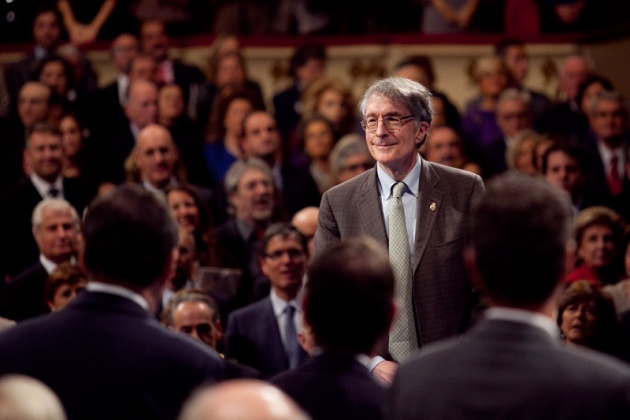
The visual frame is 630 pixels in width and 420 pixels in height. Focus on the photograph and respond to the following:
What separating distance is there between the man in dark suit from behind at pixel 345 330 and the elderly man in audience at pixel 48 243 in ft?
13.2

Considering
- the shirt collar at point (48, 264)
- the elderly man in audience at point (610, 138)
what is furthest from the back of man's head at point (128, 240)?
the elderly man in audience at point (610, 138)

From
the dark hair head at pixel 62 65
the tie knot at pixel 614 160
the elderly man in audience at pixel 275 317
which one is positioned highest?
the dark hair head at pixel 62 65

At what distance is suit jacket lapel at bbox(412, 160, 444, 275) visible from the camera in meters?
4.23

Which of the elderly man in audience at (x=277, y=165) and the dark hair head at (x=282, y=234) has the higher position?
the elderly man in audience at (x=277, y=165)

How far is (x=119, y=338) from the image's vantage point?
2.69 metres

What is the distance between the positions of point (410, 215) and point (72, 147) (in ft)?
14.0

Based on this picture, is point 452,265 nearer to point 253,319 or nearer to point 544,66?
point 253,319

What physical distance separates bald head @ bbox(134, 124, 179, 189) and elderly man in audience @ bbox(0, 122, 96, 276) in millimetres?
376

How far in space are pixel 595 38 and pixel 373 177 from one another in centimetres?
661

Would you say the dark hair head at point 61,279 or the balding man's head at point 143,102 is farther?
the balding man's head at point 143,102

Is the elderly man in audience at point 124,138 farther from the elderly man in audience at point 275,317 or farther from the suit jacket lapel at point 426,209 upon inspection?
the suit jacket lapel at point 426,209

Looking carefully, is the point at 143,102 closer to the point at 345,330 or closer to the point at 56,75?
the point at 56,75

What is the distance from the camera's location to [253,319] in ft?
20.4

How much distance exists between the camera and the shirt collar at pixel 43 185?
7.35 metres
